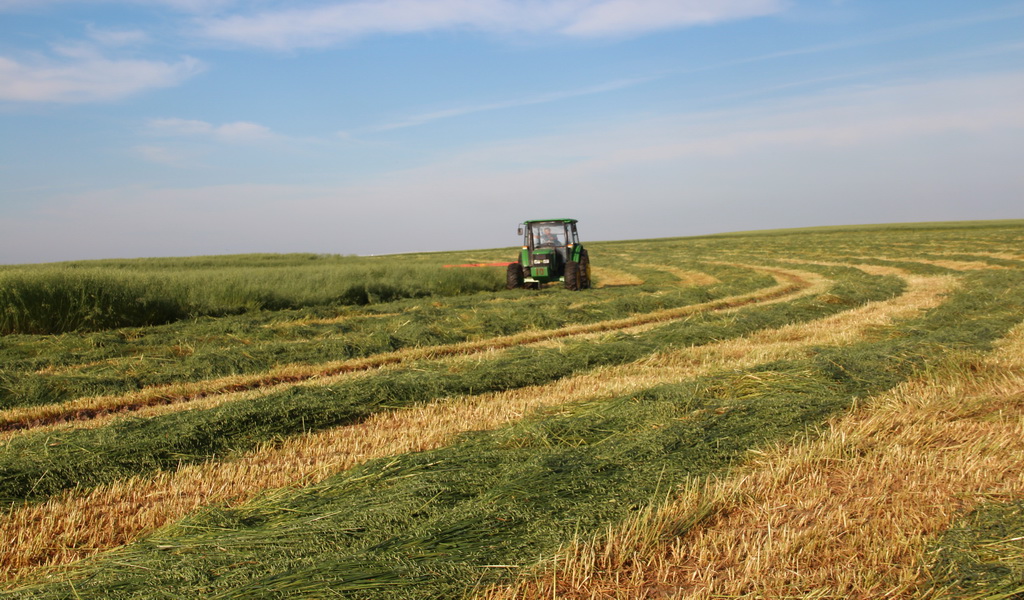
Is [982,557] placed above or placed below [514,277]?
below

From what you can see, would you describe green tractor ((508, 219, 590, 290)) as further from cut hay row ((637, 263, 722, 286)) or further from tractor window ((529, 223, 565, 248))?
cut hay row ((637, 263, 722, 286))

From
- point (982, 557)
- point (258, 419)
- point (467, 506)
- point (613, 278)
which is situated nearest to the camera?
point (982, 557)

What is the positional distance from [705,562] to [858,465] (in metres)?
1.70

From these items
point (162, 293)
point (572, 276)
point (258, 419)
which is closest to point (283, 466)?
point (258, 419)

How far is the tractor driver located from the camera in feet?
61.9

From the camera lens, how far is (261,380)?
28.3 feet

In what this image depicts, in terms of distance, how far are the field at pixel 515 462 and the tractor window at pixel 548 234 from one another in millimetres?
7342

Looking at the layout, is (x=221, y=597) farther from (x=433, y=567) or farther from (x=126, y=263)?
(x=126, y=263)

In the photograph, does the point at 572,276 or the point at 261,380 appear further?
the point at 572,276

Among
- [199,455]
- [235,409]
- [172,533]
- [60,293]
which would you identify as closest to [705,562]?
[172,533]

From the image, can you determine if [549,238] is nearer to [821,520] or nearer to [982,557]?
[821,520]

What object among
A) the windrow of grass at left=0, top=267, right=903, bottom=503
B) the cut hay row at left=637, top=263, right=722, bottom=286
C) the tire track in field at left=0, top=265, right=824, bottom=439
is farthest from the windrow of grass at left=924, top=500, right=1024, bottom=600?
the cut hay row at left=637, top=263, right=722, bottom=286

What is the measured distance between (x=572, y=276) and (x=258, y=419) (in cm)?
1241

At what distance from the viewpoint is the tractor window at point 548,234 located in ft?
61.5
